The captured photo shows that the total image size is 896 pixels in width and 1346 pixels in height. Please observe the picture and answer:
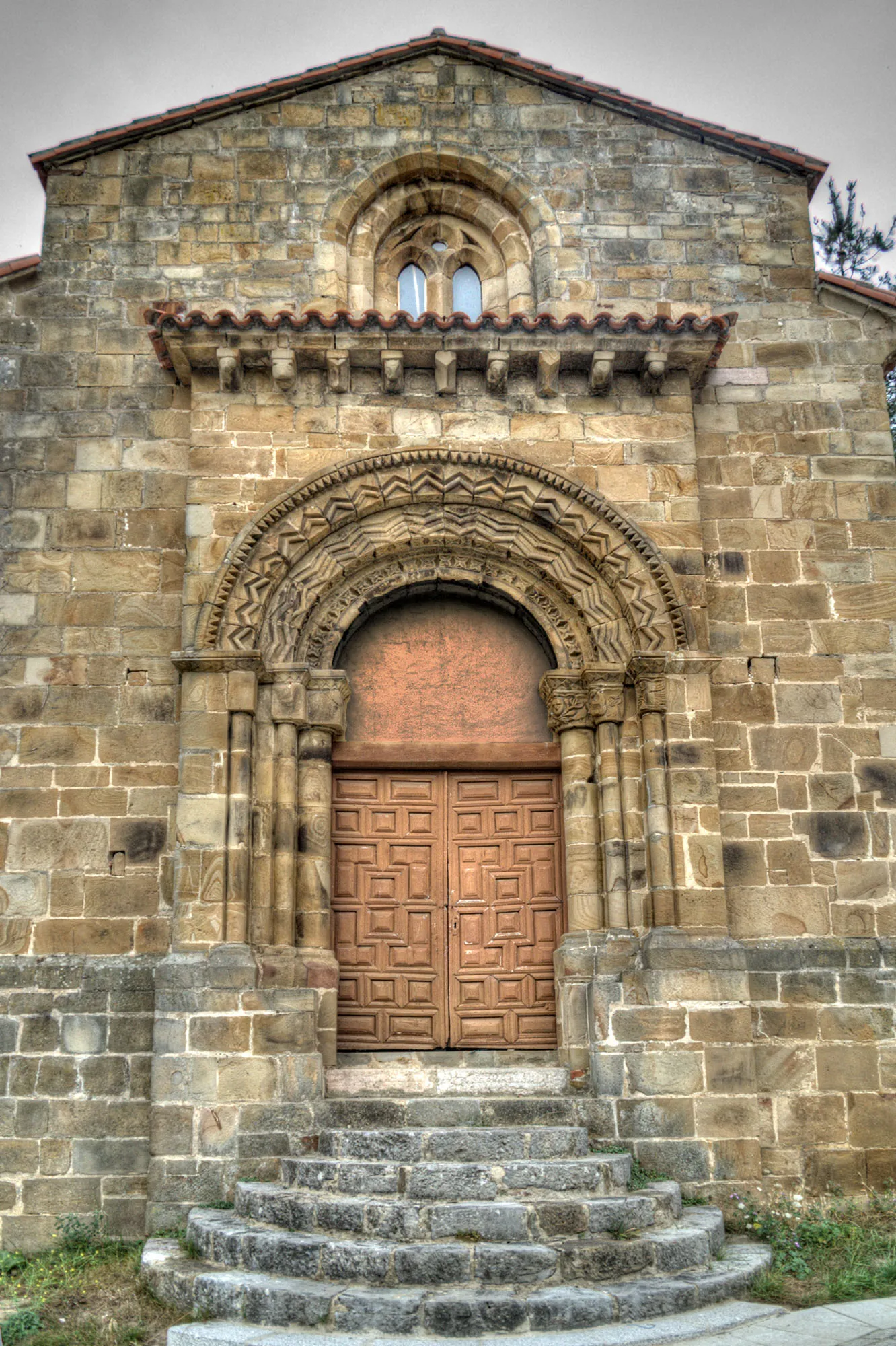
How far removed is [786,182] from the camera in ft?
33.8

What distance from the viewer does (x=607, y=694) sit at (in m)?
8.78

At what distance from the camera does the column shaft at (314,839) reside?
8461 millimetres

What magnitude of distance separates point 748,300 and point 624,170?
5.24ft

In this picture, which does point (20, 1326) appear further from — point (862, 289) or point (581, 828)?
point (862, 289)

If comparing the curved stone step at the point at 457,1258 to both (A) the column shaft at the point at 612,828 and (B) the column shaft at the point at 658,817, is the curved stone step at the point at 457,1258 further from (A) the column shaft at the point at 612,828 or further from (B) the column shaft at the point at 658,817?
(A) the column shaft at the point at 612,828

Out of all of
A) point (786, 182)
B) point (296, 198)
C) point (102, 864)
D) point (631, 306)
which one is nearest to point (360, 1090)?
point (102, 864)

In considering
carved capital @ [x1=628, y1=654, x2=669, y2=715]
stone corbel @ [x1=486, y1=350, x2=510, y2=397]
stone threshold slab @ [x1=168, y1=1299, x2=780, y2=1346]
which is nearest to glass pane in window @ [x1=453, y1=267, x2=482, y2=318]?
stone corbel @ [x1=486, y1=350, x2=510, y2=397]

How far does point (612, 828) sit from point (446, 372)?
11.7 ft

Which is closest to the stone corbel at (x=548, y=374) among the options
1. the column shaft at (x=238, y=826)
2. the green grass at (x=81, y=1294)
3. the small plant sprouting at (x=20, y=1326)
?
the column shaft at (x=238, y=826)

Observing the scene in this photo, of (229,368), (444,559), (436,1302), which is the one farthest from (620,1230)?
(229,368)

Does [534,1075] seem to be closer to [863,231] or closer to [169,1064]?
[169,1064]

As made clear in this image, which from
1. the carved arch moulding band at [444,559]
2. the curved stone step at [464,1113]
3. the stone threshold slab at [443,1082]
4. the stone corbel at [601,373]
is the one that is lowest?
the curved stone step at [464,1113]

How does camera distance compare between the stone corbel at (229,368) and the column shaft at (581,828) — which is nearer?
the column shaft at (581,828)

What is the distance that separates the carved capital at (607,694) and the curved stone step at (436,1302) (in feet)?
12.2
